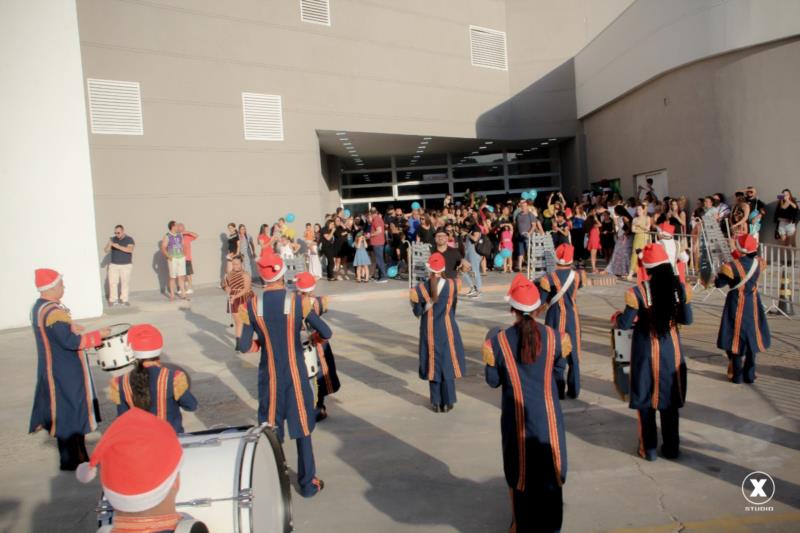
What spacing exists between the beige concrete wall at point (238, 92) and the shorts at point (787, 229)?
10.7 meters

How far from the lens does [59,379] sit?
5.24 meters

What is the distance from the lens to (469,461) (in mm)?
5020

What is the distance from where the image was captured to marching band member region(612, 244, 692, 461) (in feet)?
15.5

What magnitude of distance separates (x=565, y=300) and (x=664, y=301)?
1.53m

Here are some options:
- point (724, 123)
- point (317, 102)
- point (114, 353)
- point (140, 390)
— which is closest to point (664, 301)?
point (140, 390)

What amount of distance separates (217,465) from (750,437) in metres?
4.50

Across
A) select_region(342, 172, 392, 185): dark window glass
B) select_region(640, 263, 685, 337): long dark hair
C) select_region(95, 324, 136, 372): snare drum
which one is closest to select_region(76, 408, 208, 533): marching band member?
select_region(95, 324, 136, 372): snare drum

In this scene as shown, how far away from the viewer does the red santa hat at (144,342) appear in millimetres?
3883

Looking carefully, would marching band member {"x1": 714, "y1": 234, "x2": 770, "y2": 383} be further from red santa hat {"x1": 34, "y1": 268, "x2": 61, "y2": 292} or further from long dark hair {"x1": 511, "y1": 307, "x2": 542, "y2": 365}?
red santa hat {"x1": 34, "y1": 268, "x2": 61, "y2": 292}

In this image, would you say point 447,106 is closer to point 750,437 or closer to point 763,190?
point 763,190

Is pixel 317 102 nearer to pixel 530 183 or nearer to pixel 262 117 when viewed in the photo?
pixel 262 117

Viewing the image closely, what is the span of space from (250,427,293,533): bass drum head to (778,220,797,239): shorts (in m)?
13.5

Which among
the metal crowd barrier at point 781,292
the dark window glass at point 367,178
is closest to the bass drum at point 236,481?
the metal crowd barrier at point 781,292

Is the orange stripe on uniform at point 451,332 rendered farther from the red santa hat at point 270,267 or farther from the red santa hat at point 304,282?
the red santa hat at point 270,267
